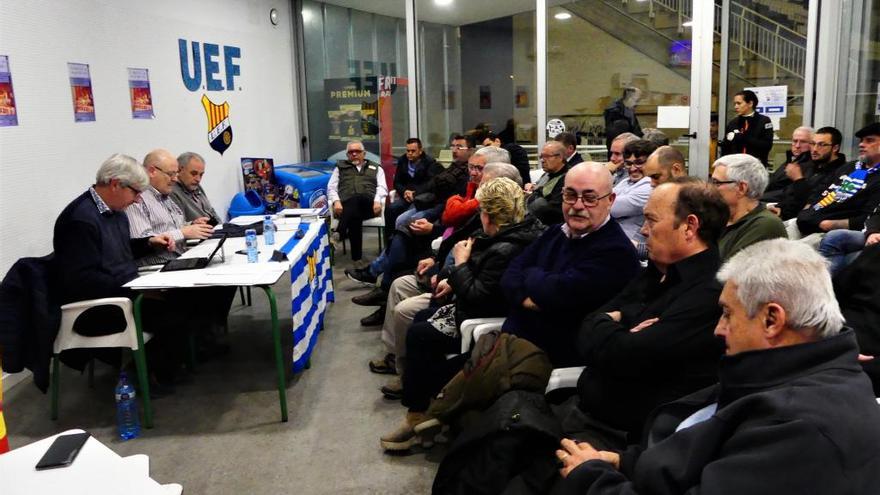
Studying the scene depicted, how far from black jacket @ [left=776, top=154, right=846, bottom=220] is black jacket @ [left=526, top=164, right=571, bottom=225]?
1665 mm

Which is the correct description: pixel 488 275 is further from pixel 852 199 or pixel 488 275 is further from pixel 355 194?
pixel 355 194

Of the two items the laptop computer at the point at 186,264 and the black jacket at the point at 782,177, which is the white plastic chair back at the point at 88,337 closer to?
the laptop computer at the point at 186,264

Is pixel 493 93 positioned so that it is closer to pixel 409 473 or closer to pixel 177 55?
pixel 177 55

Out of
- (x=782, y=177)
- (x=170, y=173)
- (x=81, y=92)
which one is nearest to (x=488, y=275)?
(x=170, y=173)

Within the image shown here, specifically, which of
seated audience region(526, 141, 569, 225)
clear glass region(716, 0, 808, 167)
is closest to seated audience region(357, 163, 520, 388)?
seated audience region(526, 141, 569, 225)

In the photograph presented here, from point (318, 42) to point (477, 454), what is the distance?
6806mm

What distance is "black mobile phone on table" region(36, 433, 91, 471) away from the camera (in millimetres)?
1426

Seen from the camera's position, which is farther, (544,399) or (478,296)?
(478,296)

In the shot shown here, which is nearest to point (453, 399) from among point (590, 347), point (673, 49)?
point (590, 347)

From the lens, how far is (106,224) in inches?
128

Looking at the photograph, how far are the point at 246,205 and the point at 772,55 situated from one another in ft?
16.4

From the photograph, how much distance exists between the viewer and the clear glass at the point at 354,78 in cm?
769

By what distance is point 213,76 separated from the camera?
611cm

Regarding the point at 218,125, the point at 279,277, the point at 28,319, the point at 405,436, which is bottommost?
the point at 405,436
